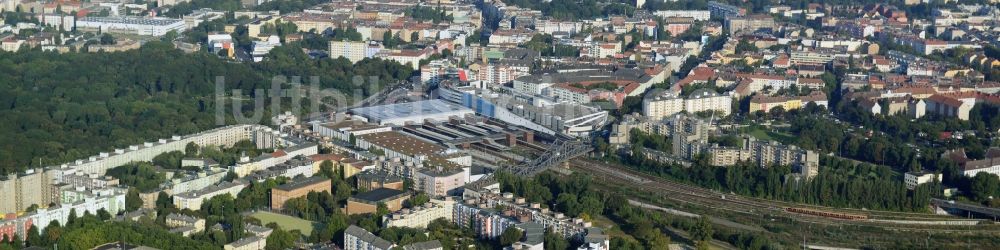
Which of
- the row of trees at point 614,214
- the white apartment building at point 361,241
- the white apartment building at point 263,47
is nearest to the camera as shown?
the white apartment building at point 361,241

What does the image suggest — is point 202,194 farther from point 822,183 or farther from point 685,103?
point 685,103

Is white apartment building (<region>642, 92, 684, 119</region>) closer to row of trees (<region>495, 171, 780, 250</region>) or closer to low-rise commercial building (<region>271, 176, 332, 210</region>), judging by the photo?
row of trees (<region>495, 171, 780, 250</region>)

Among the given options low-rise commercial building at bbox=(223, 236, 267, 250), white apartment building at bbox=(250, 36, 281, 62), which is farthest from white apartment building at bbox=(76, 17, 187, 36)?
low-rise commercial building at bbox=(223, 236, 267, 250)

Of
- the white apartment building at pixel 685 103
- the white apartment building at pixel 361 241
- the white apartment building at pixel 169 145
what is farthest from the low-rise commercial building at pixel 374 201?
the white apartment building at pixel 685 103

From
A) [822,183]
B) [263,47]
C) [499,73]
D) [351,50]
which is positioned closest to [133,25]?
[263,47]

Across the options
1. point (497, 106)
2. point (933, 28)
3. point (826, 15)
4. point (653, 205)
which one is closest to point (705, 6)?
point (826, 15)

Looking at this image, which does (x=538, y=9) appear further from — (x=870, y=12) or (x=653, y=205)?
(x=653, y=205)

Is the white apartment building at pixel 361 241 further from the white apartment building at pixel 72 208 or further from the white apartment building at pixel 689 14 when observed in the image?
the white apartment building at pixel 689 14
